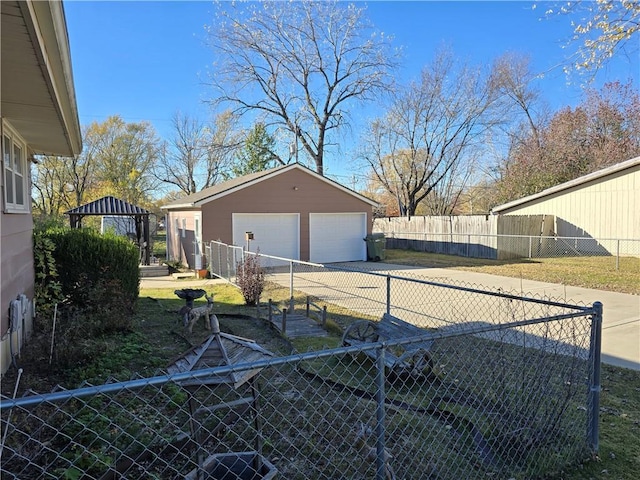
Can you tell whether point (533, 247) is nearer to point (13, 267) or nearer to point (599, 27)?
point (599, 27)

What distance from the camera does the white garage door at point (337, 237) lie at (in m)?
18.1

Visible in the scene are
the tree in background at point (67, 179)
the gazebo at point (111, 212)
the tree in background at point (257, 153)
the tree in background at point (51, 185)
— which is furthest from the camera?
the tree in background at point (257, 153)

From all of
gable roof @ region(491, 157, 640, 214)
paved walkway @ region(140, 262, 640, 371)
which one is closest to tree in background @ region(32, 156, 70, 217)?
paved walkway @ region(140, 262, 640, 371)

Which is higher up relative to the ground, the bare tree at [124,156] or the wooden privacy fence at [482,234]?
the bare tree at [124,156]

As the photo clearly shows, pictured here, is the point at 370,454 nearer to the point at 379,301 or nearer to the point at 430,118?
the point at 379,301

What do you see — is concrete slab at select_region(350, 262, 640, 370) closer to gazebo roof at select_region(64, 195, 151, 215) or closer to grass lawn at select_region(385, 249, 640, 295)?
grass lawn at select_region(385, 249, 640, 295)

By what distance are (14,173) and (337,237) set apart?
13.9 meters

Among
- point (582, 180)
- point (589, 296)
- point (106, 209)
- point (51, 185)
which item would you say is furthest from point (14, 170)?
point (51, 185)

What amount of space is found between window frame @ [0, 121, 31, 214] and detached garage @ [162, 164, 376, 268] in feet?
28.1

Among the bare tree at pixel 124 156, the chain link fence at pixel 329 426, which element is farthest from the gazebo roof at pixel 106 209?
the bare tree at pixel 124 156

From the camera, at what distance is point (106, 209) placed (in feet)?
50.4

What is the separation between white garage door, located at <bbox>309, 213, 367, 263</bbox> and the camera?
18.1m

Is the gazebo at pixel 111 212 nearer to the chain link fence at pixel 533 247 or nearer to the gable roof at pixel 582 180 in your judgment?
the chain link fence at pixel 533 247

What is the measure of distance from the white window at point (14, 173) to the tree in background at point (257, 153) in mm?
25660
